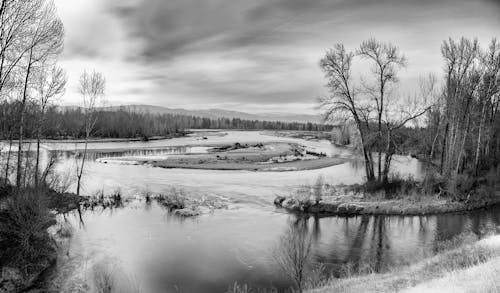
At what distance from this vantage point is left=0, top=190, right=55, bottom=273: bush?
1476 cm

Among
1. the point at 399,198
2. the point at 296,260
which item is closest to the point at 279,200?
the point at 399,198

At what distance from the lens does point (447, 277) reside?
405 inches

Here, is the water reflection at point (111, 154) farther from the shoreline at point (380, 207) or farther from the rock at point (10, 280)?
the rock at point (10, 280)

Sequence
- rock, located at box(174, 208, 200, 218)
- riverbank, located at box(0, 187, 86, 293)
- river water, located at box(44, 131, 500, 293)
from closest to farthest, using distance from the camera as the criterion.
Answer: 1. riverbank, located at box(0, 187, 86, 293)
2. river water, located at box(44, 131, 500, 293)
3. rock, located at box(174, 208, 200, 218)

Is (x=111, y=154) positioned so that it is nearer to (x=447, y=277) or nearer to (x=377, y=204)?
(x=377, y=204)

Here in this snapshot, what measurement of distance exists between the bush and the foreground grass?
11.5 metres

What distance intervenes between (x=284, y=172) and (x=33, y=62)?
31.6 m

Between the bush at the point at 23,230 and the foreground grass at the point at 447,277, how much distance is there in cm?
1153

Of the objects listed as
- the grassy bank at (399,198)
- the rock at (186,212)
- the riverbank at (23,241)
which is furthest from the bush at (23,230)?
the grassy bank at (399,198)

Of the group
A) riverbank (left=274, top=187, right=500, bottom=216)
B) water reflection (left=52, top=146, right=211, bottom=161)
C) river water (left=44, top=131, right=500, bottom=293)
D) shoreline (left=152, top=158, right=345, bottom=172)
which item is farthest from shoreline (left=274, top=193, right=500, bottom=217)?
water reflection (left=52, top=146, right=211, bottom=161)

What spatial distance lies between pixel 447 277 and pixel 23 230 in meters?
15.4

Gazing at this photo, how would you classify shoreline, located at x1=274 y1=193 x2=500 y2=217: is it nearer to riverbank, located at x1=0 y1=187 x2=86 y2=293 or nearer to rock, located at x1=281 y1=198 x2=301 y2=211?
rock, located at x1=281 y1=198 x2=301 y2=211

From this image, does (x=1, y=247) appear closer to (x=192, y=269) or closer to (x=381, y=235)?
(x=192, y=269)

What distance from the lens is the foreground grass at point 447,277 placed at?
9062mm
